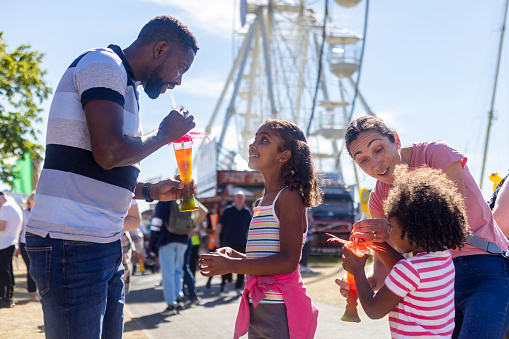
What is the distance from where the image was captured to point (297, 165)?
279 cm

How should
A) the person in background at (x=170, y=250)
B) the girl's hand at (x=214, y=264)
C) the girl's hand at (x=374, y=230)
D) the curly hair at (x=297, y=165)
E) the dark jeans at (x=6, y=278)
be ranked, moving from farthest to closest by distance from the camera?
the dark jeans at (x=6, y=278), the person in background at (x=170, y=250), the curly hair at (x=297, y=165), the girl's hand at (x=214, y=264), the girl's hand at (x=374, y=230)

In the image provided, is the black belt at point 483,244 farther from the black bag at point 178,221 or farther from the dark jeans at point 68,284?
the black bag at point 178,221

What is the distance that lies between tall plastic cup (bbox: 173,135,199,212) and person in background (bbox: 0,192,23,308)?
549 centimetres

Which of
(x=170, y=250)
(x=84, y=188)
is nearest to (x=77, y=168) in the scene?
(x=84, y=188)

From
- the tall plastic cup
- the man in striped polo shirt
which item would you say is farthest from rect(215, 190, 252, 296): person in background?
the man in striped polo shirt

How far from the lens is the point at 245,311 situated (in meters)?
2.60

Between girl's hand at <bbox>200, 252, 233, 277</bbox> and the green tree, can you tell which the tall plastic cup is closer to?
girl's hand at <bbox>200, 252, 233, 277</bbox>

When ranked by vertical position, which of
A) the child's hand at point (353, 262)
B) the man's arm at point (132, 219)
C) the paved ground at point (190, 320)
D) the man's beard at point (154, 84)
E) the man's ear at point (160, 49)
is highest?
the man's ear at point (160, 49)

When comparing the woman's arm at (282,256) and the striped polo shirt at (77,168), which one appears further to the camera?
the woman's arm at (282,256)

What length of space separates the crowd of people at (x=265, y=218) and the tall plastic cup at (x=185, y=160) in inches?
12.9

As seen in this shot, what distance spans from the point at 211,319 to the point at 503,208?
14.6 feet

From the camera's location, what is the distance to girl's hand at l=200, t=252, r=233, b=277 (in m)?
2.39

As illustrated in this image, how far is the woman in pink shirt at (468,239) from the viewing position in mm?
2344

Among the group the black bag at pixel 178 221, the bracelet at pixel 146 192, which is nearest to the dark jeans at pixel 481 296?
the bracelet at pixel 146 192
